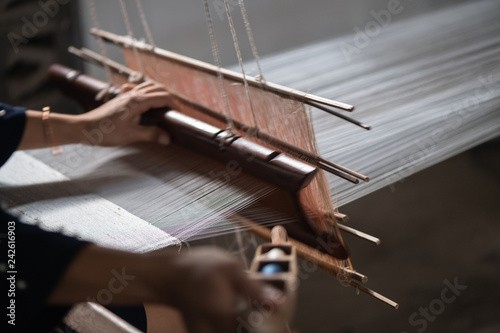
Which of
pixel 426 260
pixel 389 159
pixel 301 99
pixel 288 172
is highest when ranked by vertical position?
pixel 301 99

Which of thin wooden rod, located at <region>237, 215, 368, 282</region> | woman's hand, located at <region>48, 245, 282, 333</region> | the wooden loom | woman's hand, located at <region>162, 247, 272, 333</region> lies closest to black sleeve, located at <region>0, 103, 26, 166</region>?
the wooden loom

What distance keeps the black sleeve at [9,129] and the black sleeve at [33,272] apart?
2.17ft

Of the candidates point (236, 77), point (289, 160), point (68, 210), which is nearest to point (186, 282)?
point (289, 160)

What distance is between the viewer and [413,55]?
200 cm

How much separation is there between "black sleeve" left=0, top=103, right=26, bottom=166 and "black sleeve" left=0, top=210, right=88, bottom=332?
660 millimetres

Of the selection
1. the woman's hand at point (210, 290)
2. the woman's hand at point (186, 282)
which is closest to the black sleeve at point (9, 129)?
the woman's hand at point (186, 282)

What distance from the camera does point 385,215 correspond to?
2.23 m

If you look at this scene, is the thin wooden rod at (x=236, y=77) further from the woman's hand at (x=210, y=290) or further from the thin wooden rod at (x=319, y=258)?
the woman's hand at (x=210, y=290)

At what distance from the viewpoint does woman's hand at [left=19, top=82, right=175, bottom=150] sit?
1.43 meters

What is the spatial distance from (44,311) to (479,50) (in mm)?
1740

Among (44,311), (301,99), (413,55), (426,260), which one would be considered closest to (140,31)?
(413,55)

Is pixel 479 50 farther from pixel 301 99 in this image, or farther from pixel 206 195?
pixel 206 195

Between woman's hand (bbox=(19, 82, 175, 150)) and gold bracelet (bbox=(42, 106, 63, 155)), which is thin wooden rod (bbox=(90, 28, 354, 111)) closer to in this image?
woman's hand (bbox=(19, 82, 175, 150))

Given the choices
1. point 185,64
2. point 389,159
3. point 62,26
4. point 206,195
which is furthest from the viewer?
point 62,26
